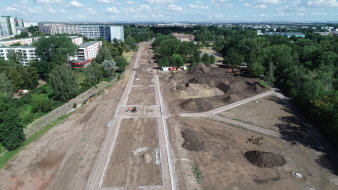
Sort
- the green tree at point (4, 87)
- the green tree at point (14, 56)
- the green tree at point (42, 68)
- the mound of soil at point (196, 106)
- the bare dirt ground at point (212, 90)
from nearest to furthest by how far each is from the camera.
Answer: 1. the mound of soil at point (196, 106)
2. the green tree at point (4, 87)
3. the bare dirt ground at point (212, 90)
4. the green tree at point (42, 68)
5. the green tree at point (14, 56)

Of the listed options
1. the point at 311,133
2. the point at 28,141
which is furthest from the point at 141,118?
the point at 311,133

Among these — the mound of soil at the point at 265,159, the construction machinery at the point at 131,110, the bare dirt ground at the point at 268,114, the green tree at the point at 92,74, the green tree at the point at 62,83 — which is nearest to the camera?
the mound of soil at the point at 265,159

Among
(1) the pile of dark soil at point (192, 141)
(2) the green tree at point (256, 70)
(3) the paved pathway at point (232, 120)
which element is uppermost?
(2) the green tree at point (256, 70)

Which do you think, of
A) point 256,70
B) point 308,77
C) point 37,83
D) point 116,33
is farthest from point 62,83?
point 116,33

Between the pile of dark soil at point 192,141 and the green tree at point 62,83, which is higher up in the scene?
the green tree at point 62,83

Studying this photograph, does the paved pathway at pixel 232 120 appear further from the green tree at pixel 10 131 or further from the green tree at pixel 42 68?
the green tree at pixel 42 68

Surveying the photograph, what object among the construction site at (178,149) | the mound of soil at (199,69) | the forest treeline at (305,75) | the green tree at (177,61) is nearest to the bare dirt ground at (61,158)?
the construction site at (178,149)
